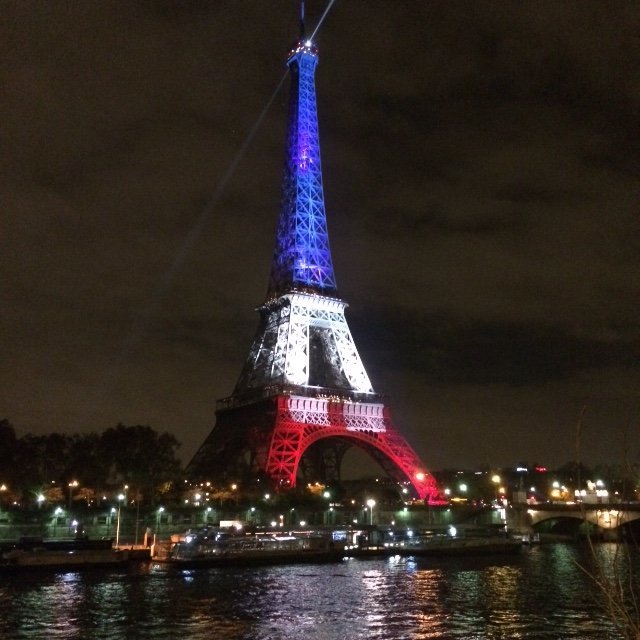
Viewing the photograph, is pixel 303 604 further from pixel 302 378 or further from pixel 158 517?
pixel 302 378

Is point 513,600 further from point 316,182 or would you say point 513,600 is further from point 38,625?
point 316,182

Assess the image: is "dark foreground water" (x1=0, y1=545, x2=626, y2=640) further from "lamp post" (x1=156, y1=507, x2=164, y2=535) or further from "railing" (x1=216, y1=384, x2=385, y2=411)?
"railing" (x1=216, y1=384, x2=385, y2=411)

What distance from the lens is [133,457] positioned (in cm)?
7300

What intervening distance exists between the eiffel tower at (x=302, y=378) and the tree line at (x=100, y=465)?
9.26 metres

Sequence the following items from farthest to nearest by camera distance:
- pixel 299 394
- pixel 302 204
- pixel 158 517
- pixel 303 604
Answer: pixel 302 204, pixel 299 394, pixel 158 517, pixel 303 604

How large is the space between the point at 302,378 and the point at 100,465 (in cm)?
2404

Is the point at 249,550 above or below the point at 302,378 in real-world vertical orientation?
below

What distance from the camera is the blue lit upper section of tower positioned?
3730 inches

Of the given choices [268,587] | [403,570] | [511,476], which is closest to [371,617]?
[268,587]

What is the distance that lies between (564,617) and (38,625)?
21465mm

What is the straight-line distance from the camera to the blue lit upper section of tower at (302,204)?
9475 centimetres

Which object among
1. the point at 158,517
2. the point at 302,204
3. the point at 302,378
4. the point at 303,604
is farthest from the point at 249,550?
the point at 302,204

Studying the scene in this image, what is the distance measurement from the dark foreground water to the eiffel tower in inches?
1123

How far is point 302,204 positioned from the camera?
98812 mm
